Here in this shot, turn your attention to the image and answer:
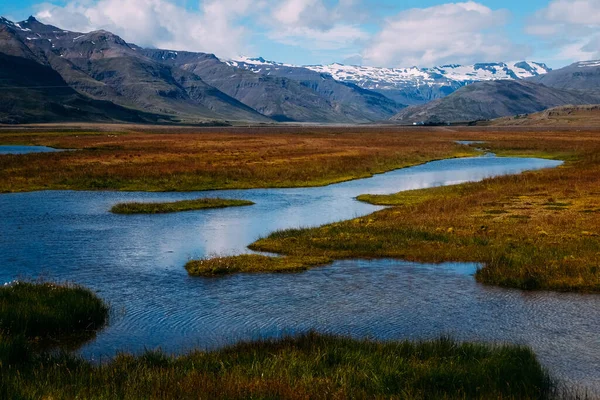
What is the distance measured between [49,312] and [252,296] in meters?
7.89

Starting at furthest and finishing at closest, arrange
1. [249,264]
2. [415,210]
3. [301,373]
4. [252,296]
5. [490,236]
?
[415,210], [490,236], [249,264], [252,296], [301,373]

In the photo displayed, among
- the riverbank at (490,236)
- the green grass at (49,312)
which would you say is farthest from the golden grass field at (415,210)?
the green grass at (49,312)

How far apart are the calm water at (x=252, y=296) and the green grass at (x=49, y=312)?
88 centimetres

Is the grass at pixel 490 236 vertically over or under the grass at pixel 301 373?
under

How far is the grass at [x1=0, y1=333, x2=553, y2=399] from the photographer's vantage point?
1324 cm

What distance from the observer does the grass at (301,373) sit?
13242 mm

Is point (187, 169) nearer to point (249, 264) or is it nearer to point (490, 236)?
point (249, 264)

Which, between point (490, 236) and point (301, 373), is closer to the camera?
point (301, 373)

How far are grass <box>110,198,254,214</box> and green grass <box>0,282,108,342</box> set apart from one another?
24.7 meters

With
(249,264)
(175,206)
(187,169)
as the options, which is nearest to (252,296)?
(249,264)

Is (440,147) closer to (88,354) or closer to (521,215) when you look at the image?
(521,215)

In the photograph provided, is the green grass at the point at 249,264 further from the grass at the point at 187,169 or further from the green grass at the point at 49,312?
the grass at the point at 187,169

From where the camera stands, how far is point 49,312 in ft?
69.8

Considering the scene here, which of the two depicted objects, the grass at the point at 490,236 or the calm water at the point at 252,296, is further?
the grass at the point at 490,236
